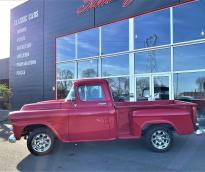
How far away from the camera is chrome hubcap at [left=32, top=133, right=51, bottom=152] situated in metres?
8.56

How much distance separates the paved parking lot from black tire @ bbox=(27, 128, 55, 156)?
0.17 metres

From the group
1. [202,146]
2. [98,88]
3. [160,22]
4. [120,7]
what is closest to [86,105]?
[98,88]

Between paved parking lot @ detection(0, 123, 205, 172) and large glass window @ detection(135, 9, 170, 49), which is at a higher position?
large glass window @ detection(135, 9, 170, 49)

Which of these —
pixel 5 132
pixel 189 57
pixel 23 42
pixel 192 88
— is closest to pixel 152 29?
pixel 189 57

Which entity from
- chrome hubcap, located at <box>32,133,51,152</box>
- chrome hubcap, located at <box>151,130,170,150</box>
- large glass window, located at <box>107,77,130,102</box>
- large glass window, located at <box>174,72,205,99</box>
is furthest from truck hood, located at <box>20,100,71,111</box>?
large glass window, located at <box>107,77,130,102</box>

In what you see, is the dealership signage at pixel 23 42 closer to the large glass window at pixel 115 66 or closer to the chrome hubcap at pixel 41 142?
the large glass window at pixel 115 66

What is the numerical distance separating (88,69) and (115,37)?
280 cm

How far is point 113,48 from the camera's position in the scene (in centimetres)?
1766

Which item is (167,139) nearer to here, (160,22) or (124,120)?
(124,120)

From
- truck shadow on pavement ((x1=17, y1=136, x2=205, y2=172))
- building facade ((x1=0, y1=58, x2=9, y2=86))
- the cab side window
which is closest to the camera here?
truck shadow on pavement ((x1=17, y1=136, x2=205, y2=172))

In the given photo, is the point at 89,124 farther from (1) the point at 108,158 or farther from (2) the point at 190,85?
(2) the point at 190,85

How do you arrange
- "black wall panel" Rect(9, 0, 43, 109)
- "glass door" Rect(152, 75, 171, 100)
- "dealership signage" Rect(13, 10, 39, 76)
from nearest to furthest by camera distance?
"glass door" Rect(152, 75, 171, 100), "black wall panel" Rect(9, 0, 43, 109), "dealership signage" Rect(13, 10, 39, 76)

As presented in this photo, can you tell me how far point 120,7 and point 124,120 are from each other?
967 centimetres

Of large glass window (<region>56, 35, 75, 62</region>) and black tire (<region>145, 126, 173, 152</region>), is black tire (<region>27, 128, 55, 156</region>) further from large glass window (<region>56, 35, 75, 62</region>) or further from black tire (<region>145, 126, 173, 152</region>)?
large glass window (<region>56, 35, 75, 62</region>)
